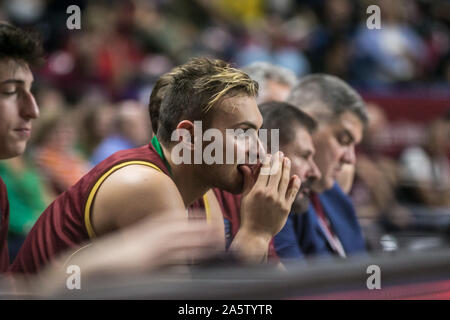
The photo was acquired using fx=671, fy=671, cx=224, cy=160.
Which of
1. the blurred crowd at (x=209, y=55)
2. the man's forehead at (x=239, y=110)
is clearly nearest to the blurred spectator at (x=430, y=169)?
the blurred crowd at (x=209, y=55)

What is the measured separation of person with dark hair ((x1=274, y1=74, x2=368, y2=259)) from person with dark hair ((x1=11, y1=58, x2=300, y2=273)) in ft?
1.02

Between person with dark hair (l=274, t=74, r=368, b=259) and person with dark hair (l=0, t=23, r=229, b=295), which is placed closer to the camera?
person with dark hair (l=0, t=23, r=229, b=295)

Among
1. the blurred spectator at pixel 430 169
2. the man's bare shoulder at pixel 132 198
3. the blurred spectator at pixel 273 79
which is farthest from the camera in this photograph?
the blurred spectator at pixel 430 169

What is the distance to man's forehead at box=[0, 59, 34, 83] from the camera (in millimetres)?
1340

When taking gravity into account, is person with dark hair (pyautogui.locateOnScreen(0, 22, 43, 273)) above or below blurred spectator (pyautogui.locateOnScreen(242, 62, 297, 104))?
below

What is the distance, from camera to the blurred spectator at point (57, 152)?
181 centimetres

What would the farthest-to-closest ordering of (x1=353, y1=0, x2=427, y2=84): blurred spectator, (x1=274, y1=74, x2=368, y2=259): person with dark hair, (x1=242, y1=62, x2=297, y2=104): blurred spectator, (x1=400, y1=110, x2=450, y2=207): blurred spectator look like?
(x1=353, y1=0, x2=427, y2=84): blurred spectator
(x1=400, y1=110, x2=450, y2=207): blurred spectator
(x1=242, y1=62, x2=297, y2=104): blurred spectator
(x1=274, y1=74, x2=368, y2=259): person with dark hair

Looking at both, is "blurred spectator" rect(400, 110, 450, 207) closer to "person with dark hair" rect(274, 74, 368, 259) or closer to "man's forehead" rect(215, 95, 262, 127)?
"person with dark hair" rect(274, 74, 368, 259)

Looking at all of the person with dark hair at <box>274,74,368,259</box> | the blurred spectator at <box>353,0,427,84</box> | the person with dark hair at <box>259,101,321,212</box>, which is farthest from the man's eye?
the blurred spectator at <box>353,0,427,84</box>

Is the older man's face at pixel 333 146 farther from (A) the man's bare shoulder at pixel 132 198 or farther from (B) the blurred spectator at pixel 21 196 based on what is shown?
(B) the blurred spectator at pixel 21 196

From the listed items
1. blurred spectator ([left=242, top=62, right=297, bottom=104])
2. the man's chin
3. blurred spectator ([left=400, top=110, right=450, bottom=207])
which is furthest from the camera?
blurred spectator ([left=400, top=110, right=450, bottom=207])

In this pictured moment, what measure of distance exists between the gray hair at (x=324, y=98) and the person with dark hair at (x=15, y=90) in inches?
31.8

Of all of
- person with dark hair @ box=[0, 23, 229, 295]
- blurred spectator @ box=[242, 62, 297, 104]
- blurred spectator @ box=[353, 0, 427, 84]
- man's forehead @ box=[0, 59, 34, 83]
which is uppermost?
blurred spectator @ box=[353, 0, 427, 84]
